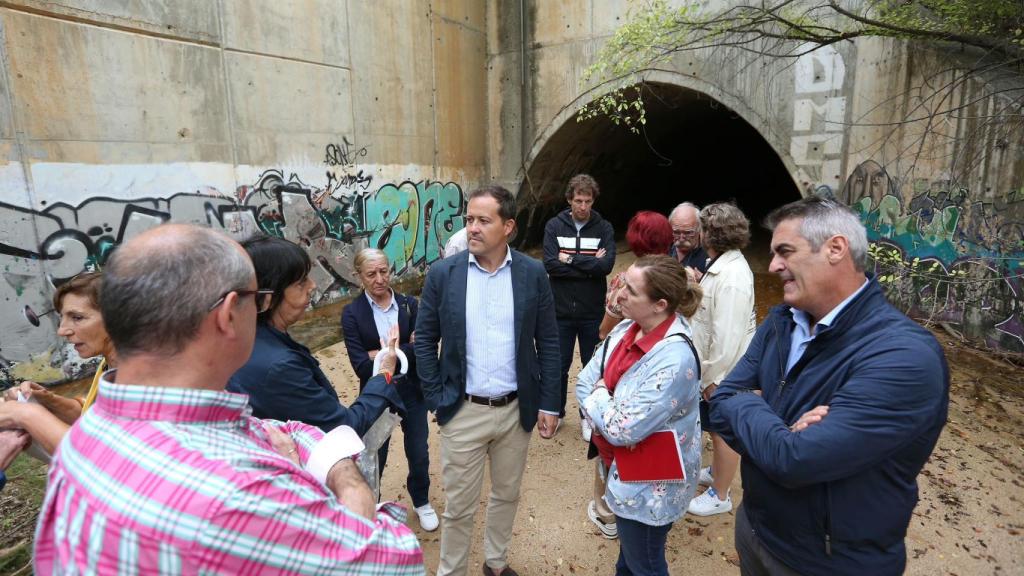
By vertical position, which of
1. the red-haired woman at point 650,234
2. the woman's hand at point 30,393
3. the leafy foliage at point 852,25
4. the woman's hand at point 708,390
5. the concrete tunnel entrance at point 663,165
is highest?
the leafy foliage at point 852,25

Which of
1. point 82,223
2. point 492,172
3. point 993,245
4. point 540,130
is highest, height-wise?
point 540,130

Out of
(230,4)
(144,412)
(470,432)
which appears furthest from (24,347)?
(144,412)

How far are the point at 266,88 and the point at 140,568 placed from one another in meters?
7.24

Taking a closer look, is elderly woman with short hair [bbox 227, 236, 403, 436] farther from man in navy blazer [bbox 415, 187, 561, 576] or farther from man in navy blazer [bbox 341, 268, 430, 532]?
man in navy blazer [bbox 341, 268, 430, 532]

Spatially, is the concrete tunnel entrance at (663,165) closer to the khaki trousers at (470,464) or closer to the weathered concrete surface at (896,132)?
the weathered concrete surface at (896,132)

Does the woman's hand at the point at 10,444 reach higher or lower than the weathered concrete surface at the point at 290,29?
lower

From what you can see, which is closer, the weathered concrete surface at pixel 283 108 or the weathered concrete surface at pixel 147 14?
the weathered concrete surface at pixel 147 14

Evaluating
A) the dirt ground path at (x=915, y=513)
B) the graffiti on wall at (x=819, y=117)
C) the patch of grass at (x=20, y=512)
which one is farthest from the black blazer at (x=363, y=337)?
the graffiti on wall at (x=819, y=117)

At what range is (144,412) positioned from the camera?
94 cm

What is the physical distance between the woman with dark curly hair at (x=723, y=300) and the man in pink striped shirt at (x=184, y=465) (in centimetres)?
248

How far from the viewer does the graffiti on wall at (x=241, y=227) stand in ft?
16.3

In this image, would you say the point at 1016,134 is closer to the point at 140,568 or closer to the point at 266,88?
the point at 140,568

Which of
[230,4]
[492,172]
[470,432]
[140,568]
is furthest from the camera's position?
[492,172]

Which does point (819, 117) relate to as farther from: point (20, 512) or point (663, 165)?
point (20, 512)
